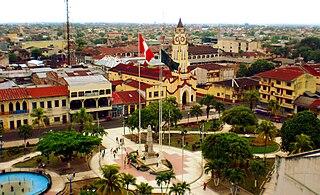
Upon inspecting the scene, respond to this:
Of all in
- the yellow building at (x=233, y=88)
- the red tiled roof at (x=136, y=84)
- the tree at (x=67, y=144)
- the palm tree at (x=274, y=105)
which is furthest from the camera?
the yellow building at (x=233, y=88)

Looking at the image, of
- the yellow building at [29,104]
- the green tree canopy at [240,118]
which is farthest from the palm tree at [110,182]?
the yellow building at [29,104]

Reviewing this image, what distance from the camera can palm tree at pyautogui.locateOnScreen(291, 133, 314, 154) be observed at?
143ft

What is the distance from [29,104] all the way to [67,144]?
23.4 meters

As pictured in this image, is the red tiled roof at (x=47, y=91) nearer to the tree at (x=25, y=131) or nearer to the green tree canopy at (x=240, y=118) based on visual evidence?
the tree at (x=25, y=131)

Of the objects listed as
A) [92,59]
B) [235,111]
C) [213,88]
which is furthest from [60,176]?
[92,59]

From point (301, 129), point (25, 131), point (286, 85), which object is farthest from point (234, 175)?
point (286, 85)

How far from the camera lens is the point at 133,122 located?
194ft

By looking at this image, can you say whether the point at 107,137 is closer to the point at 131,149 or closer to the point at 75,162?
the point at 131,149

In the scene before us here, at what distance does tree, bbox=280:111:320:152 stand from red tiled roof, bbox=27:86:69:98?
3836 cm

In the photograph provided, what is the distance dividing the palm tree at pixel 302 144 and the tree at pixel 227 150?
5106mm

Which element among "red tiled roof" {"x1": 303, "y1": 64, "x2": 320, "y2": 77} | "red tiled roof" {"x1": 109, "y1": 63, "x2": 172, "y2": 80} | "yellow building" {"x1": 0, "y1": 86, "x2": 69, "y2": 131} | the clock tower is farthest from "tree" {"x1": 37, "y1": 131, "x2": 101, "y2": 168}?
"red tiled roof" {"x1": 303, "y1": 64, "x2": 320, "y2": 77}

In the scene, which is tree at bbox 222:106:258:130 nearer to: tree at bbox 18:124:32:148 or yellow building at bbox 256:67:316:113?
yellow building at bbox 256:67:316:113

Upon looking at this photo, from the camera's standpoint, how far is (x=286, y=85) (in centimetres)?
7831

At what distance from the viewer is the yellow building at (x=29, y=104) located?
6469 centimetres
